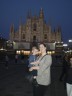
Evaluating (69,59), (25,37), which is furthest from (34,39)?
(69,59)

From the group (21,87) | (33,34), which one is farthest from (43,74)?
(33,34)

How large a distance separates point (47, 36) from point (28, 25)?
8.88m

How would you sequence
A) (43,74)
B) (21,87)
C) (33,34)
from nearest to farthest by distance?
(43,74), (21,87), (33,34)

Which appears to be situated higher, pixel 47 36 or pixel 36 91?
pixel 47 36

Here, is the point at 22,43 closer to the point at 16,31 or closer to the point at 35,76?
the point at 16,31

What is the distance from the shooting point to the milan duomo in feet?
353

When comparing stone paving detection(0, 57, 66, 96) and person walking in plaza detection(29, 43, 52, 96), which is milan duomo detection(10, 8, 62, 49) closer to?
stone paving detection(0, 57, 66, 96)

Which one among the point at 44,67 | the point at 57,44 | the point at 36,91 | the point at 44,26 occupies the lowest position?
the point at 36,91

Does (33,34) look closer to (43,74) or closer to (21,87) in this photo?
(21,87)

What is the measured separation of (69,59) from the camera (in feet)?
22.4

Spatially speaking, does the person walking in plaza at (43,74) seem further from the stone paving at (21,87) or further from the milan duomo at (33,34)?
the milan duomo at (33,34)

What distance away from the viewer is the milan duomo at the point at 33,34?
107562 mm

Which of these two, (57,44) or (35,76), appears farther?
(57,44)

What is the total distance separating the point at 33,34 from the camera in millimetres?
110000
